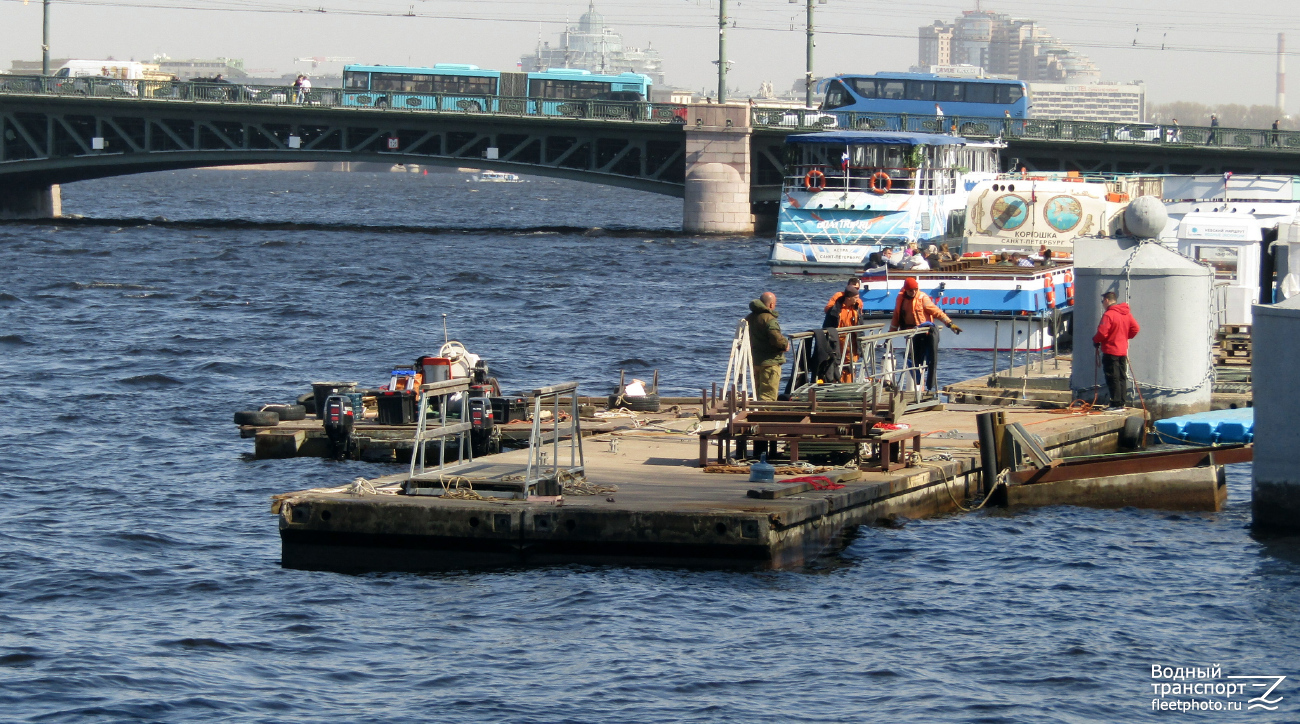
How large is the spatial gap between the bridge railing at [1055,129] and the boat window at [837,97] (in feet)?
35.4

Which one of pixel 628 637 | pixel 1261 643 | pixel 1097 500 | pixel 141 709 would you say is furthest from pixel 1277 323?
pixel 141 709

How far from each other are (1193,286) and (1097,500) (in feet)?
15.3

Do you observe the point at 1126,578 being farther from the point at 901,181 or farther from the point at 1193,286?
the point at 901,181

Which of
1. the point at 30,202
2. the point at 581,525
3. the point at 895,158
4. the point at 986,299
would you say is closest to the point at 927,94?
the point at 895,158

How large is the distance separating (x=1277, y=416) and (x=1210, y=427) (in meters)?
4.27

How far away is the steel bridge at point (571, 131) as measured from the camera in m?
74.7

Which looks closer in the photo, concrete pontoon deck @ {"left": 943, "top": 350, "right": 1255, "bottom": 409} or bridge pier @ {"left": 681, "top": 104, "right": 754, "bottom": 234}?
concrete pontoon deck @ {"left": 943, "top": 350, "right": 1255, "bottom": 409}

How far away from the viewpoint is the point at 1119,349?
22750mm

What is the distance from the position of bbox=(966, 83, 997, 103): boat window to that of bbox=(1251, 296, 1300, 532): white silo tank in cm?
7130

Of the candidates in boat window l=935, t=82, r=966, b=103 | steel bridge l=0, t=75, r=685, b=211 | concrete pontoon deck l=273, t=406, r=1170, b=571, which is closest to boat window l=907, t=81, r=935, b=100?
boat window l=935, t=82, r=966, b=103

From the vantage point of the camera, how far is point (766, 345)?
20.5m

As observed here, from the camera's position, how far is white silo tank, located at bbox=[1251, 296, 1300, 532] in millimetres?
17719

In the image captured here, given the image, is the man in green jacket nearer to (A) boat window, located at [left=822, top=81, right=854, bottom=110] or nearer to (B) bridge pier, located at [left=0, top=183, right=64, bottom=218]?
(A) boat window, located at [left=822, top=81, right=854, bottom=110]

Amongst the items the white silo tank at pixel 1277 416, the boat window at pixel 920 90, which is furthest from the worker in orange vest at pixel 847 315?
the boat window at pixel 920 90
